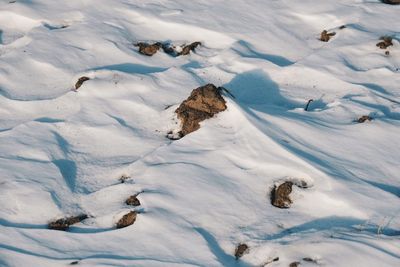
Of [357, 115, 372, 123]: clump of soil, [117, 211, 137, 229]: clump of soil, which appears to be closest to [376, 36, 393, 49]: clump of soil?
[357, 115, 372, 123]: clump of soil

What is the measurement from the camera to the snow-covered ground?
322 centimetres

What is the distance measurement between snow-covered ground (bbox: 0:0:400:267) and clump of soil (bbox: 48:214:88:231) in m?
0.05

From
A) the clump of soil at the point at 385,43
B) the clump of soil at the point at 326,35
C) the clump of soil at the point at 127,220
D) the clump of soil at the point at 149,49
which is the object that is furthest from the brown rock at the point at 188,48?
the clump of soil at the point at 127,220

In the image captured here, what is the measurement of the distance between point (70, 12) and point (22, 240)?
3.15 metres

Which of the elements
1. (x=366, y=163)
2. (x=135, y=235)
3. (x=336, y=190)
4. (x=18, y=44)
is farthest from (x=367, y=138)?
(x=18, y=44)

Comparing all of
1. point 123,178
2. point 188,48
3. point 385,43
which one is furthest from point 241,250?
point 385,43

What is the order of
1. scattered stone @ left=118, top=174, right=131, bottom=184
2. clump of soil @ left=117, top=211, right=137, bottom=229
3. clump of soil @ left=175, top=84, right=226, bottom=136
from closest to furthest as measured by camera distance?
1. clump of soil @ left=117, top=211, right=137, bottom=229
2. scattered stone @ left=118, top=174, right=131, bottom=184
3. clump of soil @ left=175, top=84, right=226, bottom=136

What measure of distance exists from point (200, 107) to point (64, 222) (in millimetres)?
1345

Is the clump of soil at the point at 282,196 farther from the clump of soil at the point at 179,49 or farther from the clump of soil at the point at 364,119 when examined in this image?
Answer: the clump of soil at the point at 179,49

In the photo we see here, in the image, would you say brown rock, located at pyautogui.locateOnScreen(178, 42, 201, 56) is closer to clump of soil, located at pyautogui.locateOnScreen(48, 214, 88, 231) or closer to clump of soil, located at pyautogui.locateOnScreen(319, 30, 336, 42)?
clump of soil, located at pyautogui.locateOnScreen(319, 30, 336, 42)

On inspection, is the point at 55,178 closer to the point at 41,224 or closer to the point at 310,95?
the point at 41,224

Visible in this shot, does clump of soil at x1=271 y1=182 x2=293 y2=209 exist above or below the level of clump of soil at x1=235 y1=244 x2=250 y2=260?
above

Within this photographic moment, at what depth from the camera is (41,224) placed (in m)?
3.45

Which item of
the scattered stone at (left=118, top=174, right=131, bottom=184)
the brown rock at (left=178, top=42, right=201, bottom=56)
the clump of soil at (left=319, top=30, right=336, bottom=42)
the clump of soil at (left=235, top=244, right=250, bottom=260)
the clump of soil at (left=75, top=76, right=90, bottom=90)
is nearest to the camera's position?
the clump of soil at (left=235, top=244, right=250, bottom=260)
